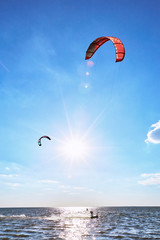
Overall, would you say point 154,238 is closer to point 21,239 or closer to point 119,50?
point 21,239

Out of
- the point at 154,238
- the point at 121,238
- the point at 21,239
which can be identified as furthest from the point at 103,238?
the point at 21,239

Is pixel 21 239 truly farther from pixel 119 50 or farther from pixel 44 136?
pixel 119 50

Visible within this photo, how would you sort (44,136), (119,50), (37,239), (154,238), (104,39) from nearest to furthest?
(119,50) < (104,39) < (37,239) < (154,238) < (44,136)

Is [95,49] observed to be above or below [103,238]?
above

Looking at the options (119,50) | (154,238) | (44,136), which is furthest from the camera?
(44,136)

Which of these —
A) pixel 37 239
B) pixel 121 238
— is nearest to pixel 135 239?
pixel 121 238

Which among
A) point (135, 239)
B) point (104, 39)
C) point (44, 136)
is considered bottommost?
point (135, 239)

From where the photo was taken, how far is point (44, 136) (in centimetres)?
2677

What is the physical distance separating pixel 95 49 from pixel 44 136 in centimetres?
1418

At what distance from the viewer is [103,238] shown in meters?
20.4

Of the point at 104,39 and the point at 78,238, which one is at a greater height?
the point at 104,39

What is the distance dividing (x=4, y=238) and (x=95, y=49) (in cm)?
1965

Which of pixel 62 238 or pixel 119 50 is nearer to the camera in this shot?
pixel 119 50

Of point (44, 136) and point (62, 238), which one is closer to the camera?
point (62, 238)
